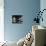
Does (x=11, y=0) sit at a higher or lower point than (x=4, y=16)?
higher

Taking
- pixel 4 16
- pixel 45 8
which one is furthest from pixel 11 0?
pixel 45 8

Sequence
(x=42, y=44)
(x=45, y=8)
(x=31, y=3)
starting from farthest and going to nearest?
(x=31, y=3) < (x=45, y=8) < (x=42, y=44)

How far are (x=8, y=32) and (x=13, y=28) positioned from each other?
24cm

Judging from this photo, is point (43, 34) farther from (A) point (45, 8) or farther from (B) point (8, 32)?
(B) point (8, 32)

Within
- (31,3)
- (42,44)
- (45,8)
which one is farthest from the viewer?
(31,3)

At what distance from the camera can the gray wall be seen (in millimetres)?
4863

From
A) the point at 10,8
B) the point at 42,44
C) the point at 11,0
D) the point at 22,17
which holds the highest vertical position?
the point at 11,0

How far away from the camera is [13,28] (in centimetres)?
492

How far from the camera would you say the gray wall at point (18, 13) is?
486 centimetres

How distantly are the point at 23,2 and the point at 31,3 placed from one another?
30 centimetres

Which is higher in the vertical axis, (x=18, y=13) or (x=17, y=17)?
(x=18, y=13)

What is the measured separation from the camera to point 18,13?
193 inches

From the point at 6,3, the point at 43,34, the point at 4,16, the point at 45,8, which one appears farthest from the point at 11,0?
the point at 43,34

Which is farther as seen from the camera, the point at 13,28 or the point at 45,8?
the point at 13,28
